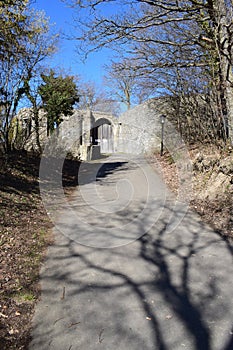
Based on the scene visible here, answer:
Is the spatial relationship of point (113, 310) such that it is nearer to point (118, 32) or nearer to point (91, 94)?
point (118, 32)

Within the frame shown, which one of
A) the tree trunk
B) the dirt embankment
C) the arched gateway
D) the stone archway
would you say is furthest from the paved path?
the stone archway

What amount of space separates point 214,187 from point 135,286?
11.8ft

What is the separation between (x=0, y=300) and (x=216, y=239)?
3.07 metres

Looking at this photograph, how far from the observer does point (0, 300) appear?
2.68 m

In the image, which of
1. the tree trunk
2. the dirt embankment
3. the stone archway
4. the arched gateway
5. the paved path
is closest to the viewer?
the paved path

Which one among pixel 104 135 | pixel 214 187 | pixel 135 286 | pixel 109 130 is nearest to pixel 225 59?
pixel 214 187

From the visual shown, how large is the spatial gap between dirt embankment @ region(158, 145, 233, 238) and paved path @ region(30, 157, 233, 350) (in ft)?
0.92

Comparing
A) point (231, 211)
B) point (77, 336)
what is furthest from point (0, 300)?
point (231, 211)

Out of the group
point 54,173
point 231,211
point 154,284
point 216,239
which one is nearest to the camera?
point 154,284

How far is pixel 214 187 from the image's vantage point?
590cm

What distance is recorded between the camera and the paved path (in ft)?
7.38

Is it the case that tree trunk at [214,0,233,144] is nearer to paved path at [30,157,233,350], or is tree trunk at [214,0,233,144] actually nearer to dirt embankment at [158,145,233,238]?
dirt embankment at [158,145,233,238]

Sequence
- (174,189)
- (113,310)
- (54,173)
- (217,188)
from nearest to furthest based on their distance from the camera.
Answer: (113,310) < (217,188) < (174,189) < (54,173)

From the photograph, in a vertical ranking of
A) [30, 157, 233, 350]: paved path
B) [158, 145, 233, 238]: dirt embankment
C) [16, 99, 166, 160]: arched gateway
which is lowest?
[30, 157, 233, 350]: paved path
